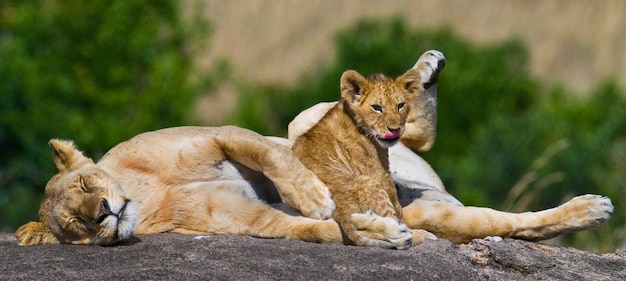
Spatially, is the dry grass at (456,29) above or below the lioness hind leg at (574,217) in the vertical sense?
above

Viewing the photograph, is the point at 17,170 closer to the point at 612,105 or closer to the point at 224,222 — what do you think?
the point at 612,105

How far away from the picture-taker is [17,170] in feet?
60.8

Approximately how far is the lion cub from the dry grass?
18.3 meters

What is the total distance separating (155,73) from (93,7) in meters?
1.74

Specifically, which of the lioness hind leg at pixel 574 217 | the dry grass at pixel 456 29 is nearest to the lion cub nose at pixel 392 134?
the lioness hind leg at pixel 574 217

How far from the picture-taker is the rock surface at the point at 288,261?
5.12 meters

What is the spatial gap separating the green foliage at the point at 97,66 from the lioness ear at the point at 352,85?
14.9 meters

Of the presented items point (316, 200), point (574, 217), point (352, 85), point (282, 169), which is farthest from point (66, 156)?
point (574, 217)

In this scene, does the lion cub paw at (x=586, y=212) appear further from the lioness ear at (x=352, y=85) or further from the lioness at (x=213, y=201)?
the lioness ear at (x=352, y=85)

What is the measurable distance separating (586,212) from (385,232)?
102 centimetres

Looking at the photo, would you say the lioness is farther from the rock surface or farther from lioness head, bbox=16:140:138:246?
the rock surface

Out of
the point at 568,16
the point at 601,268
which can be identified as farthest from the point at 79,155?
the point at 568,16

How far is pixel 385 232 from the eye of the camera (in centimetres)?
550

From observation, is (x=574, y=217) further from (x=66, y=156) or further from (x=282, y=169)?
(x=66, y=156)
